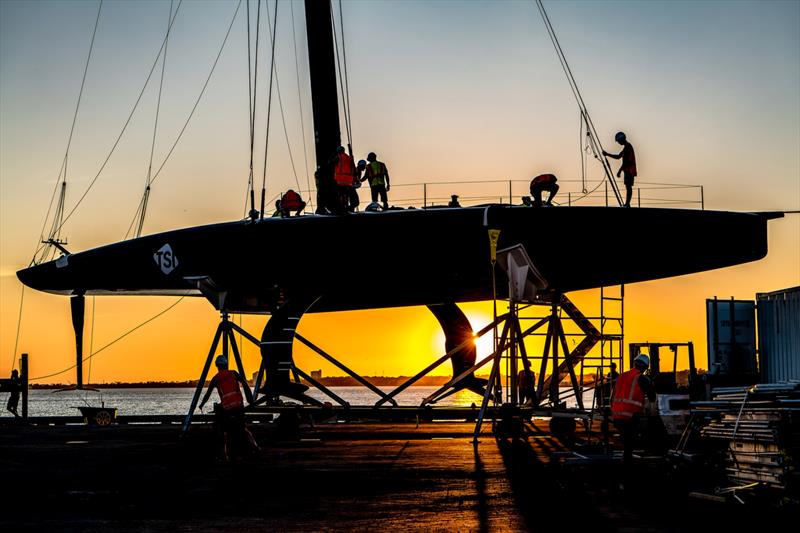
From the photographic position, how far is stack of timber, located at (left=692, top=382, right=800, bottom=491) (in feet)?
34.1

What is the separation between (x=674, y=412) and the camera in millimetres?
16094

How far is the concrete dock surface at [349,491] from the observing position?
9219 millimetres

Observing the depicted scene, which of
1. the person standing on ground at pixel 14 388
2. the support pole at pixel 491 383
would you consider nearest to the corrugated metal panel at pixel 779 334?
the support pole at pixel 491 383

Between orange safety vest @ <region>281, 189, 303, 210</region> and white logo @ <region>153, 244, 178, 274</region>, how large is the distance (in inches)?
113

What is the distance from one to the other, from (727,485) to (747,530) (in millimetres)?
2979

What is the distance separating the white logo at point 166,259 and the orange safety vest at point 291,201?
2879 mm

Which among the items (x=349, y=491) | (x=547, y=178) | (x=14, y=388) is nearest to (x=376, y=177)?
(x=547, y=178)

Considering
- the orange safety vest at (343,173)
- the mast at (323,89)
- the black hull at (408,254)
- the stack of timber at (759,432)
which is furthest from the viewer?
the mast at (323,89)

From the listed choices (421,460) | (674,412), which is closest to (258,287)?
(421,460)

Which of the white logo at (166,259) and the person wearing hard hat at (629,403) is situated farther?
the white logo at (166,259)

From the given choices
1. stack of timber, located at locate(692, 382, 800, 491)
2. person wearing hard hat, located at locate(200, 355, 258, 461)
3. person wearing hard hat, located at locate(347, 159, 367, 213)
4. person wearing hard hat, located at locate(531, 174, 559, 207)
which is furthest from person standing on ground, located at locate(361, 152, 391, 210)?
stack of timber, located at locate(692, 382, 800, 491)

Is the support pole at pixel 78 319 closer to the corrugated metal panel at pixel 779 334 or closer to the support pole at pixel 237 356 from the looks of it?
the support pole at pixel 237 356

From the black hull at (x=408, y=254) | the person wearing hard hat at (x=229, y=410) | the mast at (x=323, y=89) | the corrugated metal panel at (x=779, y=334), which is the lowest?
the person wearing hard hat at (x=229, y=410)

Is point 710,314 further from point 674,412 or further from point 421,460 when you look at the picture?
point 421,460
